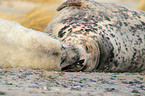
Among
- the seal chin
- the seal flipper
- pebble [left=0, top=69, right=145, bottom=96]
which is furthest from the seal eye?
the seal flipper

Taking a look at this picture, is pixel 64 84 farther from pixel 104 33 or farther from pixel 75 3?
pixel 75 3

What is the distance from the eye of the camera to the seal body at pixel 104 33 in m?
3.30

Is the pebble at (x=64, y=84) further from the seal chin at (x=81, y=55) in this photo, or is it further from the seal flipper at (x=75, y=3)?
the seal flipper at (x=75, y=3)

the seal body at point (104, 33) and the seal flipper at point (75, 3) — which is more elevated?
the seal flipper at point (75, 3)

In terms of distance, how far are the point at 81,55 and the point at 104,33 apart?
2.27ft

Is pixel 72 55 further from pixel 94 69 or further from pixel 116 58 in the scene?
pixel 116 58

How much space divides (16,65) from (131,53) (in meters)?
2.02

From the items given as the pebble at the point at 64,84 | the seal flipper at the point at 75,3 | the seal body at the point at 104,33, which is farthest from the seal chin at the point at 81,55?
the seal flipper at the point at 75,3

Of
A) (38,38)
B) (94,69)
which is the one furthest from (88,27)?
(38,38)

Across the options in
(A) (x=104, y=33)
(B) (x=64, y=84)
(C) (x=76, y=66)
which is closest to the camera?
(B) (x=64, y=84)

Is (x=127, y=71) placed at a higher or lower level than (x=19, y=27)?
lower

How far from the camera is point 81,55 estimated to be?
3105 millimetres

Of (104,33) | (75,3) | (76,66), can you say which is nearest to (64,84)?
(76,66)

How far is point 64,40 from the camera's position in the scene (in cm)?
346
